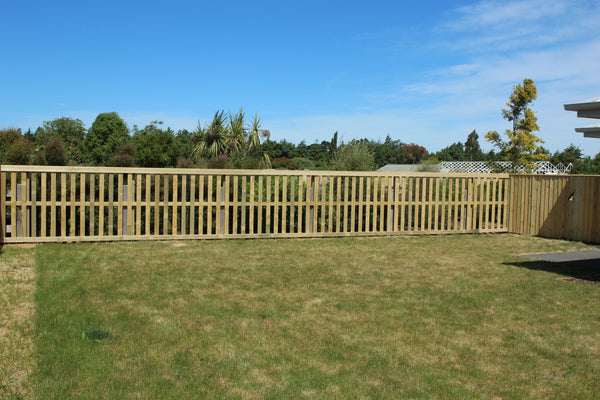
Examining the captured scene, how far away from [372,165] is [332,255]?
20.9ft

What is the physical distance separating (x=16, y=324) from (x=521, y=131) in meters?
22.1

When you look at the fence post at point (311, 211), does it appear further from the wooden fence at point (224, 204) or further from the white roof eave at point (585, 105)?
the white roof eave at point (585, 105)

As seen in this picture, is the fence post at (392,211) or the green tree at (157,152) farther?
the green tree at (157,152)

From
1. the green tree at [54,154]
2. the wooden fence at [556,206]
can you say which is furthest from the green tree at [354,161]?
the green tree at [54,154]

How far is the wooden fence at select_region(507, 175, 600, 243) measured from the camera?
1103cm

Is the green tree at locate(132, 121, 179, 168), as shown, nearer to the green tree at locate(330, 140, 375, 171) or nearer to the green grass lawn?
the green tree at locate(330, 140, 375, 171)

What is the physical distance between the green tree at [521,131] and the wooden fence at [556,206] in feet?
34.9

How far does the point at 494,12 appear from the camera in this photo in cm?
1279

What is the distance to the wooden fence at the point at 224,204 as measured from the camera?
888cm

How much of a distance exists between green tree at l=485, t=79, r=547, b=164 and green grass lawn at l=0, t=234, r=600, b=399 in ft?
52.0

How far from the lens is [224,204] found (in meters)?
10.1

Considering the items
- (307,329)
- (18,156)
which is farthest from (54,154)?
(307,329)

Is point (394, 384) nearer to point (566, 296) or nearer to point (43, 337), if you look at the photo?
point (43, 337)

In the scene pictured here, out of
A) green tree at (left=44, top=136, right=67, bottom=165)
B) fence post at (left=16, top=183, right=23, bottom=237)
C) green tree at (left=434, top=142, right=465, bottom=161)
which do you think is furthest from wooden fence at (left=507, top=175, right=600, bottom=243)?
green tree at (left=434, top=142, right=465, bottom=161)
